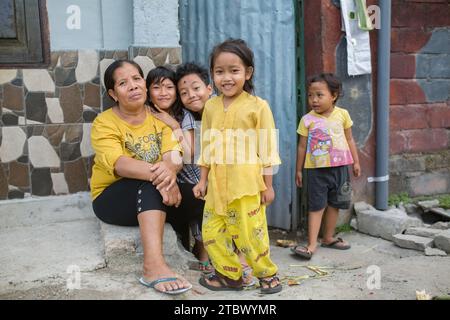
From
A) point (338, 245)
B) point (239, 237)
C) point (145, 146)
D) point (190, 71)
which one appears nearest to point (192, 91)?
point (190, 71)

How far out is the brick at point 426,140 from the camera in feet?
15.3

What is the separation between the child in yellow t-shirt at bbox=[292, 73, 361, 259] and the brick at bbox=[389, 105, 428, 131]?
3.02 feet

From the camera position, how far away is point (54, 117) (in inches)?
137

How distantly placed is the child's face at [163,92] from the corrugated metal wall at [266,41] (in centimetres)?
116

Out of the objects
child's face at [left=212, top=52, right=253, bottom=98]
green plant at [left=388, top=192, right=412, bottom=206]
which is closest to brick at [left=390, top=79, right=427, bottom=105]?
green plant at [left=388, top=192, right=412, bottom=206]

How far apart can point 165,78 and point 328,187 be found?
64.8 inches

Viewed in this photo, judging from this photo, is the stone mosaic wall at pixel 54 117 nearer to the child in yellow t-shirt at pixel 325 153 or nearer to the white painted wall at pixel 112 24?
the white painted wall at pixel 112 24

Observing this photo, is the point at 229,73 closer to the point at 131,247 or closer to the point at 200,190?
the point at 200,190

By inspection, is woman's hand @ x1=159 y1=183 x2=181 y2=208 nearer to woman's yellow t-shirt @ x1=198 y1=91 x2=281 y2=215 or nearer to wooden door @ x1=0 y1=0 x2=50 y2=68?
woman's yellow t-shirt @ x1=198 y1=91 x2=281 y2=215

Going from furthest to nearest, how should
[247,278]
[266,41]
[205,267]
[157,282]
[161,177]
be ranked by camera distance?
[266,41] → [205,267] → [247,278] → [161,177] → [157,282]

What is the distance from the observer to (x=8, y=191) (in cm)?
344

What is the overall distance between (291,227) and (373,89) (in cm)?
151

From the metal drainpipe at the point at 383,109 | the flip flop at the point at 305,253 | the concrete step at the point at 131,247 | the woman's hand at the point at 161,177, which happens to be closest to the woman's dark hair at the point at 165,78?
the woman's hand at the point at 161,177
